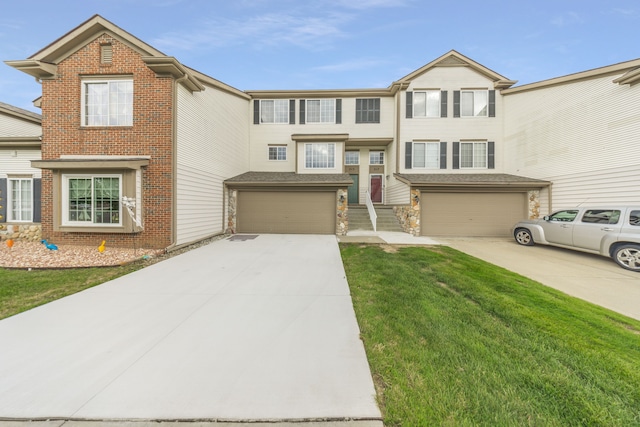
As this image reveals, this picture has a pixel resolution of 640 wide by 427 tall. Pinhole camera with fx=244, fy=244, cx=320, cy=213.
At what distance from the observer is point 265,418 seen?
1.93m

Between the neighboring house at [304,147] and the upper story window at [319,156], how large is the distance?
77mm

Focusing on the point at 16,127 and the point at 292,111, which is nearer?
the point at 16,127

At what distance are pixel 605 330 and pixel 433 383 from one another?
288cm

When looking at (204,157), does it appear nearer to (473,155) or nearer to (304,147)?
(304,147)

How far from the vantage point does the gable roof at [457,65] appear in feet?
42.9

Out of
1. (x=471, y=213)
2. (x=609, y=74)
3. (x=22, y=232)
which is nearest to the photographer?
(x=22, y=232)

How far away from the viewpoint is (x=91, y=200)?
7734mm

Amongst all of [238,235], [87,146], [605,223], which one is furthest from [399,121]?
[87,146]

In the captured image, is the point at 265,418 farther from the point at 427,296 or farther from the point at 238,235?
the point at 238,235

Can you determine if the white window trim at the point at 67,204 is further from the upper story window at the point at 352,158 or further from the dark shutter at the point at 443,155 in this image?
the dark shutter at the point at 443,155

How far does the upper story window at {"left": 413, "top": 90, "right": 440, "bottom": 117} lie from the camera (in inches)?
532

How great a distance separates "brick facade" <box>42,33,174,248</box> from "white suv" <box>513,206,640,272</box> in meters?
12.7

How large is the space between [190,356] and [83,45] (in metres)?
10.8

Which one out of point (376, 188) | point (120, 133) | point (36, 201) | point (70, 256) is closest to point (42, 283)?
point (70, 256)
